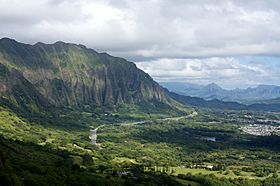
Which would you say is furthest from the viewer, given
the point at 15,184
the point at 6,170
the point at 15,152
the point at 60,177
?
the point at 15,152

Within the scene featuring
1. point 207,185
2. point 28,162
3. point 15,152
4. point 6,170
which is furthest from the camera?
point 207,185

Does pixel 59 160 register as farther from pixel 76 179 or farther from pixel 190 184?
pixel 190 184

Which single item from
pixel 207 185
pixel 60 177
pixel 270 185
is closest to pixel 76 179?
pixel 60 177

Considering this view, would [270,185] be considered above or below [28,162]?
below

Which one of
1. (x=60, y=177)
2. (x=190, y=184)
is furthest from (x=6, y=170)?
(x=190, y=184)

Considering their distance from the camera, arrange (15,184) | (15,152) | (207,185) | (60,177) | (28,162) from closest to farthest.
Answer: (15,184) < (60,177) < (28,162) < (15,152) < (207,185)

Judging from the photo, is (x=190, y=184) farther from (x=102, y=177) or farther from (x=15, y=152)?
(x=15, y=152)

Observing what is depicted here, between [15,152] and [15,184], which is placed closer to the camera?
[15,184]

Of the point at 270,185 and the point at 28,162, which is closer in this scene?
the point at 28,162

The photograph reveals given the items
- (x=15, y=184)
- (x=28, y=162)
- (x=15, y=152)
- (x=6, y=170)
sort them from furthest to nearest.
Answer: (x=15, y=152), (x=28, y=162), (x=6, y=170), (x=15, y=184)
